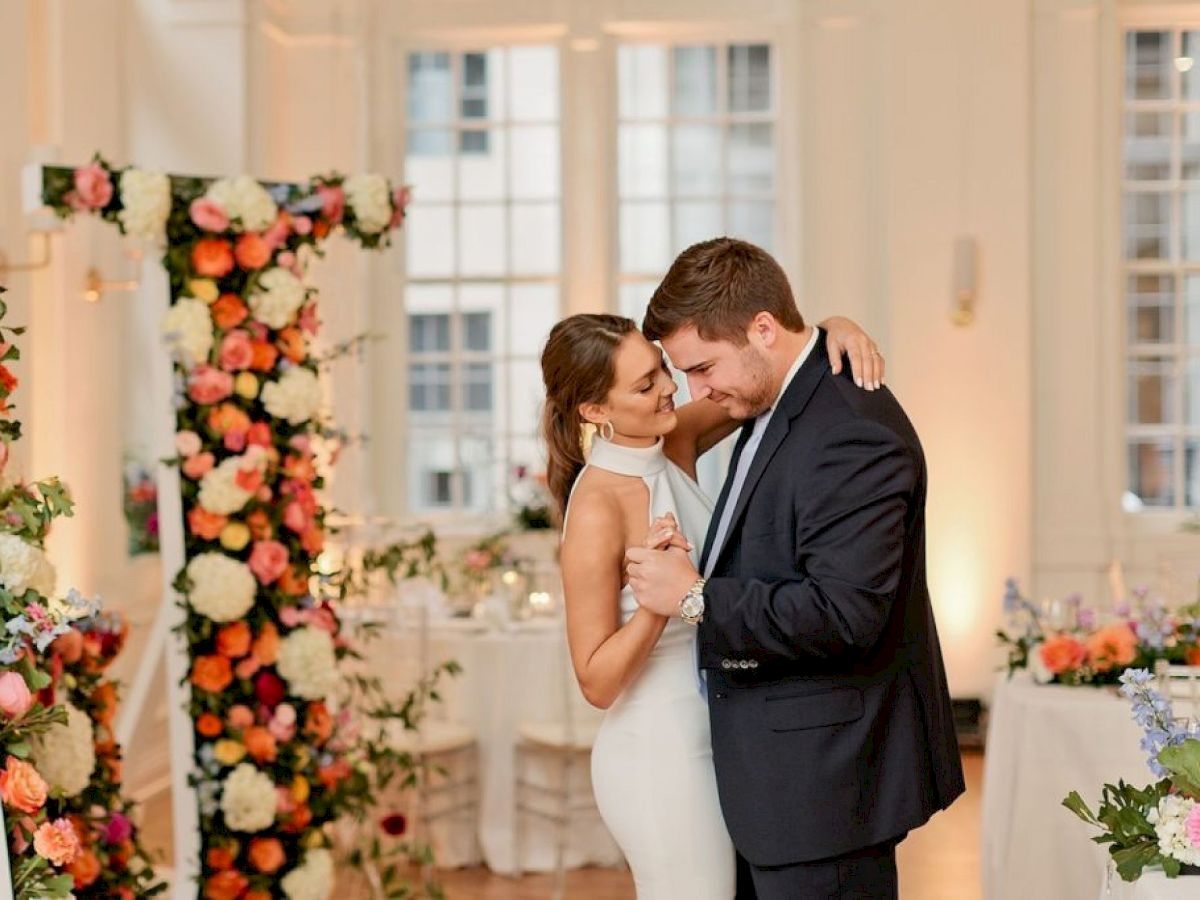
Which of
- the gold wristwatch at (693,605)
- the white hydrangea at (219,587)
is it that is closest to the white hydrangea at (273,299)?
the white hydrangea at (219,587)

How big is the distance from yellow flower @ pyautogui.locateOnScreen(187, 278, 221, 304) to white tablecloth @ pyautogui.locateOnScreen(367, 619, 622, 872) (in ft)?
6.85

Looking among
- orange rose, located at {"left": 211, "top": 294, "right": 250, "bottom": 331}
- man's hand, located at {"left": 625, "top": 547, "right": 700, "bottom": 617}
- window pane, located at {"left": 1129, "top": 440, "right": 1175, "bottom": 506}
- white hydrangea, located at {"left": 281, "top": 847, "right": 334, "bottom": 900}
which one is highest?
orange rose, located at {"left": 211, "top": 294, "right": 250, "bottom": 331}

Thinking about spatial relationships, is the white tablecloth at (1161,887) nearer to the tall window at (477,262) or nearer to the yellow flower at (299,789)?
the yellow flower at (299,789)

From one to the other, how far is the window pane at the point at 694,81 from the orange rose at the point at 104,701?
5725 millimetres

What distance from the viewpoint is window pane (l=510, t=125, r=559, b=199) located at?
29.2ft

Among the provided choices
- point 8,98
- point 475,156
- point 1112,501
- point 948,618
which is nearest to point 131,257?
point 8,98

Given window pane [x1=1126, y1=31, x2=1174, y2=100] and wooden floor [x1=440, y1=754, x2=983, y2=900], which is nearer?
wooden floor [x1=440, y1=754, x2=983, y2=900]

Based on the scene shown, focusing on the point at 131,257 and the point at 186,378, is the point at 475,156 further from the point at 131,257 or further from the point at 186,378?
the point at 186,378

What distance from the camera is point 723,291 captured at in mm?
2629

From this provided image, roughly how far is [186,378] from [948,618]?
5.11 meters

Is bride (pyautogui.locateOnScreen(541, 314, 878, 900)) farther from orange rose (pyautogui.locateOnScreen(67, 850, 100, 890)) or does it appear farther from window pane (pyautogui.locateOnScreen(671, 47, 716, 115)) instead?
window pane (pyautogui.locateOnScreen(671, 47, 716, 115))

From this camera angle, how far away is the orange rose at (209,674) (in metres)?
4.27

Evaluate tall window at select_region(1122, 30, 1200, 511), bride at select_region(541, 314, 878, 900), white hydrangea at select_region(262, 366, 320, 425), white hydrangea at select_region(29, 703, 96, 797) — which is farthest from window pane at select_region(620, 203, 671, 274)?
bride at select_region(541, 314, 878, 900)

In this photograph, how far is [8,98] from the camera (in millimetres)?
5879
